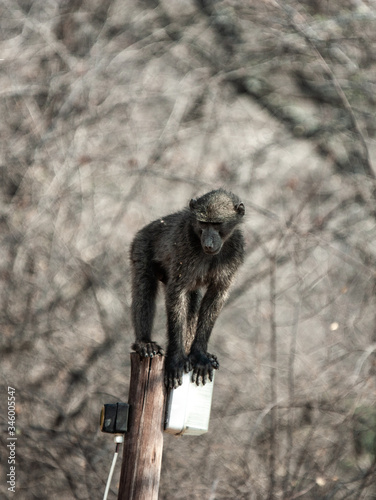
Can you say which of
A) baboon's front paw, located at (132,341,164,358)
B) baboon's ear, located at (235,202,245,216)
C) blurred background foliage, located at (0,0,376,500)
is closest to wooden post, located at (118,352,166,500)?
baboon's front paw, located at (132,341,164,358)

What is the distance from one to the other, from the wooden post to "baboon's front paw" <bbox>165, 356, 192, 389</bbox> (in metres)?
0.05

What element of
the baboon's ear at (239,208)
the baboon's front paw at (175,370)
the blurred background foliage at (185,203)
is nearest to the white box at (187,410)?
the baboon's front paw at (175,370)

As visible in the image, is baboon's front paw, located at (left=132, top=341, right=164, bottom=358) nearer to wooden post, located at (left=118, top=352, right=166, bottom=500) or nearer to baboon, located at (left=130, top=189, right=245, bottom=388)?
baboon, located at (left=130, top=189, right=245, bottom=388)

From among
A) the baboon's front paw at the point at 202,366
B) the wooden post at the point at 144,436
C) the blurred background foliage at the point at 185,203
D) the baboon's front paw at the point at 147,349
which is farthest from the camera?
the blurred background foliage at the point at 185,203

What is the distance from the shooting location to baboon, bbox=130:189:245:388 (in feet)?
12.9

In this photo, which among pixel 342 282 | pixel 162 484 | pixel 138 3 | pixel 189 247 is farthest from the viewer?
pixel 138 3

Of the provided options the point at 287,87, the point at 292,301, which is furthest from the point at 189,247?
the point at 287,87

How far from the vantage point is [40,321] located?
794cm

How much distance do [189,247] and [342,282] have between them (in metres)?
4.91

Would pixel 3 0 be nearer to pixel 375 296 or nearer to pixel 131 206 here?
pixel 131 206

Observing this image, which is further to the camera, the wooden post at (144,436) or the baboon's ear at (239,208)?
the baboon's ear at (239,208)

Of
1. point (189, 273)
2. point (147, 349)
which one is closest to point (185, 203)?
point (189, 273)

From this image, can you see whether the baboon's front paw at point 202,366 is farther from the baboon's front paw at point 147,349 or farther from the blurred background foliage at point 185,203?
the blurred background foliage at point 185,203

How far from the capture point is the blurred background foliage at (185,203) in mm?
7801
